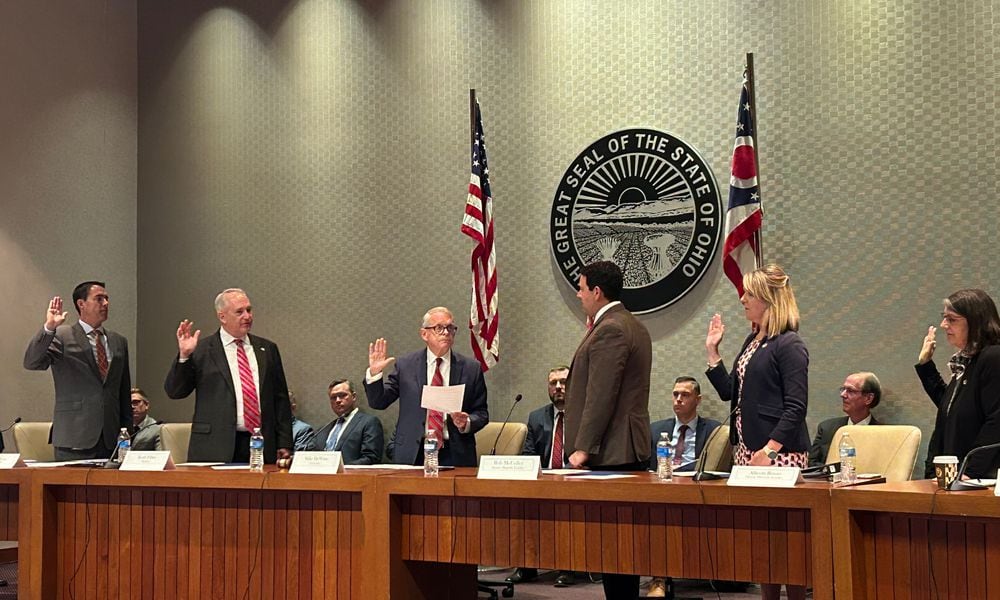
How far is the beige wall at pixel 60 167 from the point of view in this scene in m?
7.27

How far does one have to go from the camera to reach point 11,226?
727 centimetres

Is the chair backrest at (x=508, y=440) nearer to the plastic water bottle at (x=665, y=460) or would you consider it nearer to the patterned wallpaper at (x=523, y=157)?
the patterned wallpaper at (x=523, y=157)

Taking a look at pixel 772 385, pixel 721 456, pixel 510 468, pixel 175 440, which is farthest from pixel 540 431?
pixel 510 468

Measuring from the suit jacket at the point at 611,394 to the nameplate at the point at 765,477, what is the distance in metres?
0.82

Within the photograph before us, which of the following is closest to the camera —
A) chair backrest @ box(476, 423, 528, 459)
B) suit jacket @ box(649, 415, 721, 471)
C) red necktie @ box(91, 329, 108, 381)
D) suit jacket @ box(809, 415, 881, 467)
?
red necktie @ box(91, 329, 108, 381)

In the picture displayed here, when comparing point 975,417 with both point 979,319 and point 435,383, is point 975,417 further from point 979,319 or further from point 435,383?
point 435,383

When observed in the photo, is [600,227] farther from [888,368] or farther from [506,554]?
[506,554]

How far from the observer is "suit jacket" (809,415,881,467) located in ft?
19.0

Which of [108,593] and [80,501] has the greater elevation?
[80,501]

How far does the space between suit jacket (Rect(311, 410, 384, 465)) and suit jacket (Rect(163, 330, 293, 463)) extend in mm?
1705

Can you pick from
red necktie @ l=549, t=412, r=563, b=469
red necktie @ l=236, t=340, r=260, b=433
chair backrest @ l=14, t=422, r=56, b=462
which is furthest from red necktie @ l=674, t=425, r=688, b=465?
chair backrest @ l=14, t=422, r=56, b=462

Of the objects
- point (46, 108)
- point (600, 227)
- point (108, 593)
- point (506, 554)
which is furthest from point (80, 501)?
point (46, 108)

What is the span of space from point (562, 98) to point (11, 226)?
11.9 ft

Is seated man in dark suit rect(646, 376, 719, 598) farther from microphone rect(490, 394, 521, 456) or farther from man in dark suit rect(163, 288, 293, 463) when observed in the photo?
man in dark suit rect(163, 288, 293, 463)
